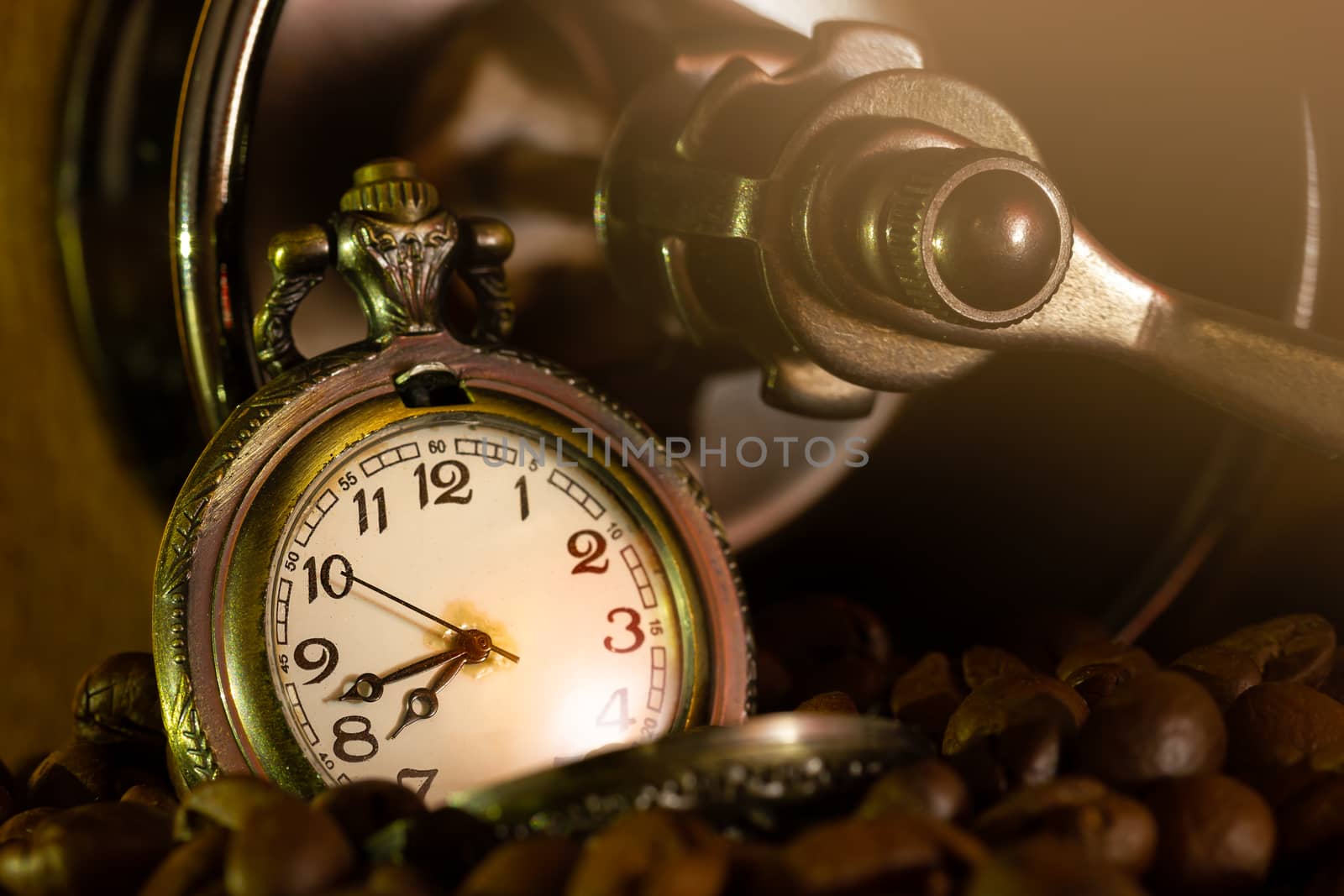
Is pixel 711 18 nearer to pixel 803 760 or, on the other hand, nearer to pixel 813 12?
pixel 813 12

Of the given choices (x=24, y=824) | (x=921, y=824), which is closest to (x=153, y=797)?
(x=24, y=824)

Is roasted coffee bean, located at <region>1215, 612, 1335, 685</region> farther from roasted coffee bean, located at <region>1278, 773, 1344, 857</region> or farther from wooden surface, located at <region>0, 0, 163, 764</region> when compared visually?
wooden surface, located at <region>0, 0, 163, 764</region>

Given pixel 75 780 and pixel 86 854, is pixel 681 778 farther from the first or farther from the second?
pixel 75 780

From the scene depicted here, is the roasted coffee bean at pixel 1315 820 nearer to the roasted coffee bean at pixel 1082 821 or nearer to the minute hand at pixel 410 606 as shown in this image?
the roasted coffee bean at pixel 1082 821

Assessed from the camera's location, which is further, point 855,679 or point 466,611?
point 855,679

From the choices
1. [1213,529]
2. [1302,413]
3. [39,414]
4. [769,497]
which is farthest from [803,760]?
[39,414]
